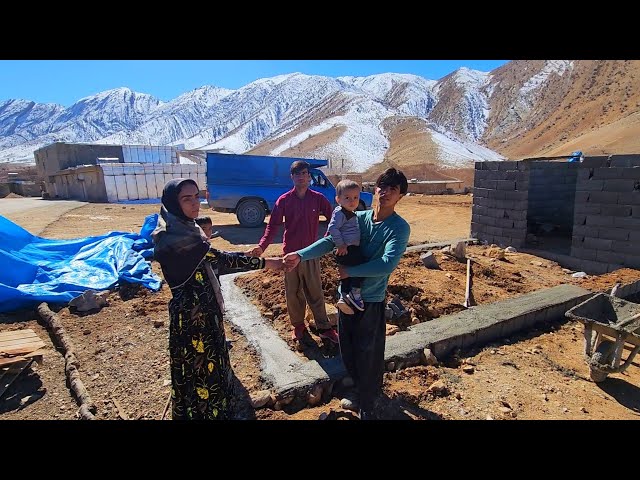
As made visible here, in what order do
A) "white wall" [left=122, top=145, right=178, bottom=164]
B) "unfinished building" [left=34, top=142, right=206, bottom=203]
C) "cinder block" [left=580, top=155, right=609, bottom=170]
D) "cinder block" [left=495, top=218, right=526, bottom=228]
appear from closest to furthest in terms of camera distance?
"cinder block" [left=580, top=155, right=609, bottom=170], "cinder block" [left=495, top=218, right=526, bottom=228], "unfinished building" [left=34, top=142, right=206, bottom=203], "white wall" [left=122, top=145, right=178, bottom=164]

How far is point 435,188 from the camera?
880 inches

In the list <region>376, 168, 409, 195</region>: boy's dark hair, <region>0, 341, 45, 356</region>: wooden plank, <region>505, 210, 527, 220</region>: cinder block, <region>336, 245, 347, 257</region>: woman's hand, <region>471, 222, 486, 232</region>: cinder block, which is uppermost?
<region>376, 168, 409, 195</region>: boy's dark hair

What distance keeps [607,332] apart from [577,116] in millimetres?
52095

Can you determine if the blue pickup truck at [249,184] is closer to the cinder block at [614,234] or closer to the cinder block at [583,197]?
the cinder block at [583,197]

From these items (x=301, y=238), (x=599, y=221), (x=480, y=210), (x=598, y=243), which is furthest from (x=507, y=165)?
(x=301, y=238)

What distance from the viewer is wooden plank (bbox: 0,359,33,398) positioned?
3.38 metres

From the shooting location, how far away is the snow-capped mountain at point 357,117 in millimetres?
46000

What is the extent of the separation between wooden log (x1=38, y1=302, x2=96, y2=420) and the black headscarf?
1.67 metres

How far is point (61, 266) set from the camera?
6.14 m

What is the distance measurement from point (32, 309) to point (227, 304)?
2.79 m

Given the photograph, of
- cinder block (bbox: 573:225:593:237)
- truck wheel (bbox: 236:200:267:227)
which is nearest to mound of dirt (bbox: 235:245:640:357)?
cinder block (bbox: 573:225:593:237)

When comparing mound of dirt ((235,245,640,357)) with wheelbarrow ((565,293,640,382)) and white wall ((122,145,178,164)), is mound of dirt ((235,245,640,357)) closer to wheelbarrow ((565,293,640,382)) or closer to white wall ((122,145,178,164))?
wheelbarrow ((565,293,640,382))
